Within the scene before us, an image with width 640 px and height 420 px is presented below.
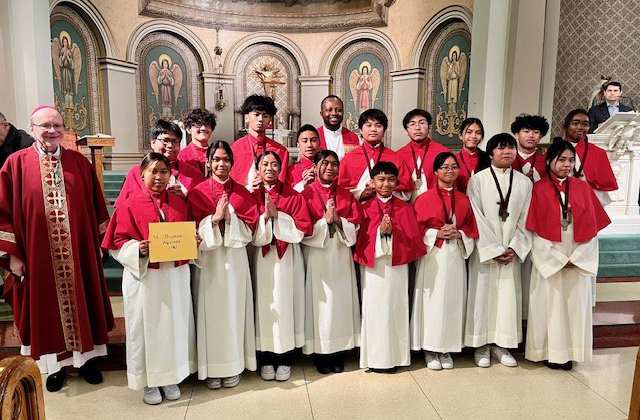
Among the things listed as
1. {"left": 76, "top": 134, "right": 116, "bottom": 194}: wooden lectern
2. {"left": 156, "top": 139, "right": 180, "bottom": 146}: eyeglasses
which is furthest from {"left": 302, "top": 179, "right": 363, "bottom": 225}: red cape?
{"left": 76, "top": 134, "right": 116, "bottom": 194}: wooden lectern

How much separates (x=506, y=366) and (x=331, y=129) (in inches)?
97.8

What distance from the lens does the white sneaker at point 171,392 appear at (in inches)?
123

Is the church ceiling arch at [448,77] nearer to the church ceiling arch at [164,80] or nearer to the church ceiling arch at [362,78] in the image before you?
the church ceiling arch at [362,78]

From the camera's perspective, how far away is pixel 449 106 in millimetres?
10883

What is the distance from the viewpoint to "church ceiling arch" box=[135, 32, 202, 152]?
11203mm

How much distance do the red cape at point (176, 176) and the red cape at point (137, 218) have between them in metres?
0.10

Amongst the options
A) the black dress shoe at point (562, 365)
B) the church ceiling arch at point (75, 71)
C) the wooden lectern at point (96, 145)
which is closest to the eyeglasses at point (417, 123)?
the black dress shoe at point (562, 365)

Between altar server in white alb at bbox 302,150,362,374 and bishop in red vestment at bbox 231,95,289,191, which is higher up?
bishop in red vestment at bbox 231,95,289,191

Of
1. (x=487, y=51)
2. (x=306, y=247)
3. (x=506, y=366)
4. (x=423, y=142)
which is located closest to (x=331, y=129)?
(x=423, y=142)

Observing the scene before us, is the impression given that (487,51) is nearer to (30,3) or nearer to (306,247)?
(306,247)

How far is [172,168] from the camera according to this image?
3600mm

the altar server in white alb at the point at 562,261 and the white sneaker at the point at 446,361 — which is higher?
the altar server in white alb at the point at 562,261

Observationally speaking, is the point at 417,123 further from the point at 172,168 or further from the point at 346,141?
the point at 172,168

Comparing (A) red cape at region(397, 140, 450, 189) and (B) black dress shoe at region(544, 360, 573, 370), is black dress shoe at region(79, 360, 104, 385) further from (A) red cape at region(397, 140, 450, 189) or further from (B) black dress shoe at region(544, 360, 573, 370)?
(B) black dress shoe at region(544, 360, 573, 370)
